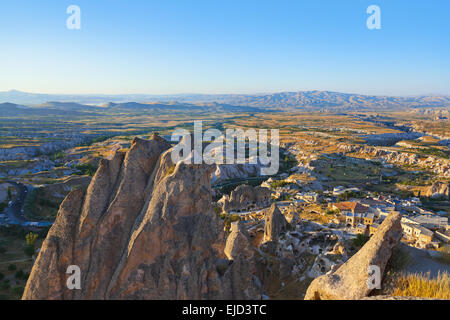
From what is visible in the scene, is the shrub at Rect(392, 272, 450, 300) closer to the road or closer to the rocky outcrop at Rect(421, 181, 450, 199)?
the road

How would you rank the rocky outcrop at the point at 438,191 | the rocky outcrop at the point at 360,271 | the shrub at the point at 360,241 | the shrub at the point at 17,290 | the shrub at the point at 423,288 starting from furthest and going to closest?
the rocky outcrop at the point at 438,191 → the shrub at the point at 360,241 → the shrub at the point at 17,290 → the rocky outcrop at the point at 360,271 → the shrub at the point at 423,288

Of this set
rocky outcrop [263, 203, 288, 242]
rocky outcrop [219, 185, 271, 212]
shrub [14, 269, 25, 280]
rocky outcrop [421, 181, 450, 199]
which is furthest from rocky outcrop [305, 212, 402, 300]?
rocky outcrop [421, 181, 450, 199]

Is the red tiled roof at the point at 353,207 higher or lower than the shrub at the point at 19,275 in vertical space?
higher

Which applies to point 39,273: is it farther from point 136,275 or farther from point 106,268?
point 136,275

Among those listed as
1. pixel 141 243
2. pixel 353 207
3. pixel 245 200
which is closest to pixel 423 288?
pixel 141 243

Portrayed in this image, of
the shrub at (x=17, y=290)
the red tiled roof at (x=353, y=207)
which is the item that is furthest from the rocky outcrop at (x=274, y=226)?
the shrub at (x=17, y=290)

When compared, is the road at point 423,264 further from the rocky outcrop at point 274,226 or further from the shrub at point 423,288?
the rocky outcrop at point 274,226
